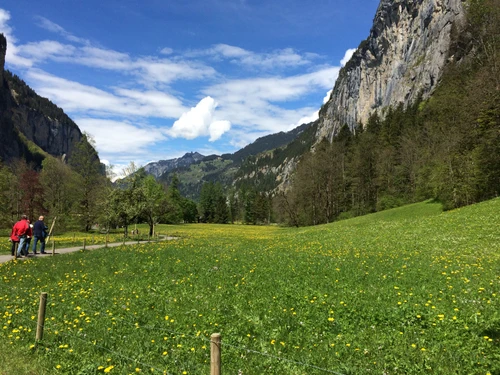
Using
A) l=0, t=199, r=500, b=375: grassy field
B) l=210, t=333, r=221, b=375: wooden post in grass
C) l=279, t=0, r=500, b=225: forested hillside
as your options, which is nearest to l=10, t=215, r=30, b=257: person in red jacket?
l=0, t=199, r=500, b=375: grassy field

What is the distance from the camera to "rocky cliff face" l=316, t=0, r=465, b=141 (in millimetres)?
114844

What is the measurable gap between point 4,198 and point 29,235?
117 ft

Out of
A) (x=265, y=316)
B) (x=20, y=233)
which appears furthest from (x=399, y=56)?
(x=265, y=316)

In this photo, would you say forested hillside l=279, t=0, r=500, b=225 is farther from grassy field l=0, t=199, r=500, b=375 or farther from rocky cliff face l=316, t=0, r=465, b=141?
rocky cliff face l=316, t=0, r=465, b=141

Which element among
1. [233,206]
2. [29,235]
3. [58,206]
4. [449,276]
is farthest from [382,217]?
[233,206]

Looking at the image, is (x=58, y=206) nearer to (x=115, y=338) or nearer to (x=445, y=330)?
(x=115, y=338)

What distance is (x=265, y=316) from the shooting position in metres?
9.03

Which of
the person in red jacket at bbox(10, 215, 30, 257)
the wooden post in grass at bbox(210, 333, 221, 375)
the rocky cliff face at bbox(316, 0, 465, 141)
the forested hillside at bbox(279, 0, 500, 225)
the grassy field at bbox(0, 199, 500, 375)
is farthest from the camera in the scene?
the rocky cliff face at bbox(316, 0, 465, 141)

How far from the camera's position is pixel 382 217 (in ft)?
149

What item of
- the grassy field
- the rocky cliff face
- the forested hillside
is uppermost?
the rocky cliff face

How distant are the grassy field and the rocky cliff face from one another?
359 feet

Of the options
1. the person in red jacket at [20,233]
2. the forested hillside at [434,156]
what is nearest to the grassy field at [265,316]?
the person in red jacket at [20,233]

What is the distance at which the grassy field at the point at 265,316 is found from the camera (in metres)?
6.49

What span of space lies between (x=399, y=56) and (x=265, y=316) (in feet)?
570
